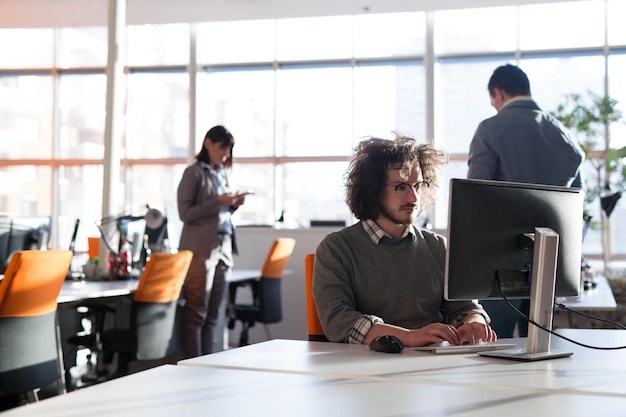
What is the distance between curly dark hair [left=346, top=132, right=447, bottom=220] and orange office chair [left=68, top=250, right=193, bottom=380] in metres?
1.98

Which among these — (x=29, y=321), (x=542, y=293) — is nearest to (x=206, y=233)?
(x=29, y=321)

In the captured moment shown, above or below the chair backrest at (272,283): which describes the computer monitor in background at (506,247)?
above

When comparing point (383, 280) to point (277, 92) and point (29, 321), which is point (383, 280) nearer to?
point (29, 321)

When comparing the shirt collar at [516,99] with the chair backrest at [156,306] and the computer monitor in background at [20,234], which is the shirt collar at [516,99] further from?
the computer monitor in background at [20,234]

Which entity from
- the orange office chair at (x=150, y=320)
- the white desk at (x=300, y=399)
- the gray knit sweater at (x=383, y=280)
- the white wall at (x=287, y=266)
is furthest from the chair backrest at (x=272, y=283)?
the white desk at (x=300, y=399)

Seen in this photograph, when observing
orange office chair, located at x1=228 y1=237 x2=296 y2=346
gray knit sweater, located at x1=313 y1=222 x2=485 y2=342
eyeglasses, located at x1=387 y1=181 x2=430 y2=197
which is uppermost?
eyeglasses, located at x1=387 y1=181 x2=430 y2=197

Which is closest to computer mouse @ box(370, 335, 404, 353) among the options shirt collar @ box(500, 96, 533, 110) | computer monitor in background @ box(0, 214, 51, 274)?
shirt collar @ box(500, 96, 533, 110)

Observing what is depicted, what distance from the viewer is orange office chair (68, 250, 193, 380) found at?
4.30m

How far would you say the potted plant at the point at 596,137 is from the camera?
8.13 meters

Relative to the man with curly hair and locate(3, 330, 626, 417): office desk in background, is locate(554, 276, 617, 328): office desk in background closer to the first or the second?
the man with curly hair

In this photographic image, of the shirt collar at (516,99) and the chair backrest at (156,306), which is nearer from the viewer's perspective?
the shirt collar at (516,99)

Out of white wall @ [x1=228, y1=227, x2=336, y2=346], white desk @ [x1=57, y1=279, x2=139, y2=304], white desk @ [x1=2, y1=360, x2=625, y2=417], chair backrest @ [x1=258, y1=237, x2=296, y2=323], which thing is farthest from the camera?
white wall @ [x1=228, y1=227, x2=336, y2=346]

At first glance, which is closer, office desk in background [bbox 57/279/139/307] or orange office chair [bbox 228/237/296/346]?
office desk in background [bbox 57/279/139/307]

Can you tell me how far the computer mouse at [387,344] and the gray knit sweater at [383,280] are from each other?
28 cm
